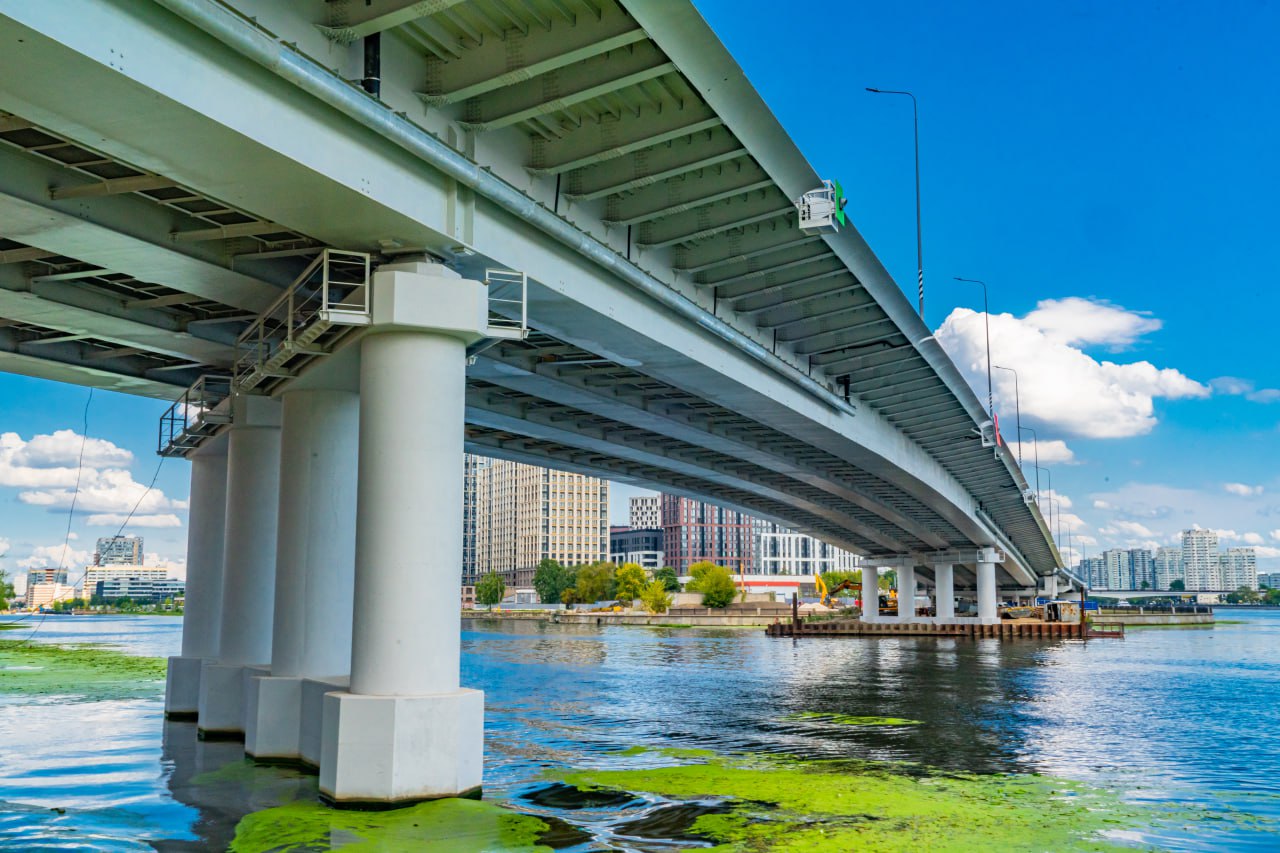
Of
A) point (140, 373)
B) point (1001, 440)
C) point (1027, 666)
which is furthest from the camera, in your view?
→ point (1027, 666)

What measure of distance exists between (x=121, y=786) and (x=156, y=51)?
1076 centimetres

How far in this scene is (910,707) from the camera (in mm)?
29656

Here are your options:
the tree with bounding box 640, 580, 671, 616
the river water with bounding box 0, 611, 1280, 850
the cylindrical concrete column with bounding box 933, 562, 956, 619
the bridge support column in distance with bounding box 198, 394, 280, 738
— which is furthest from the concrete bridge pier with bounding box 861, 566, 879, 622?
the bridge support column in distance with bounding box 198, 394, 280, 738

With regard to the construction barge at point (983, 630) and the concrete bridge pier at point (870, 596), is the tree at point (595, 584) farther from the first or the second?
the construction barge at point (983, 630)

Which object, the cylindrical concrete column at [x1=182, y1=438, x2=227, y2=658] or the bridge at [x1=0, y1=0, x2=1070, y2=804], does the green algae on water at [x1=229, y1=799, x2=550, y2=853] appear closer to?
the bridge at [x1=0, y1=0, x2=1070, y2=804]

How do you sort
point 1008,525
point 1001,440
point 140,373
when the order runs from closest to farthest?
1. point 140,373
2. point 1001,440
3. point 1008,525

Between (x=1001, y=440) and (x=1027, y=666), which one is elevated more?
(x=1001, y=440)

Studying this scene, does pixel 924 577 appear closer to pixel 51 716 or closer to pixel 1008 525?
pixel 1008 525

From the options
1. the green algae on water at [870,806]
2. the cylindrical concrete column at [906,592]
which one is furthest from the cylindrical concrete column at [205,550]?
the cylindrical concrete column at [906,592]

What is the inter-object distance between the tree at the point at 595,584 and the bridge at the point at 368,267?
149 m

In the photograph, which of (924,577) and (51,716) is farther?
(924,577)

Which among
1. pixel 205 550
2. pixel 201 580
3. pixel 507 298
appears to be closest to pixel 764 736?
pixel 507 298

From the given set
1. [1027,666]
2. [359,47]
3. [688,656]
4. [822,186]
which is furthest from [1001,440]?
[359,47]

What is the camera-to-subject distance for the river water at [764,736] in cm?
1337
